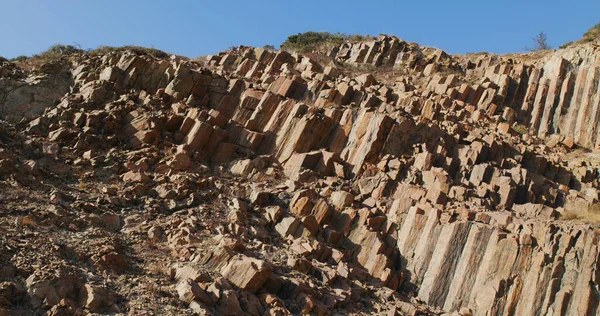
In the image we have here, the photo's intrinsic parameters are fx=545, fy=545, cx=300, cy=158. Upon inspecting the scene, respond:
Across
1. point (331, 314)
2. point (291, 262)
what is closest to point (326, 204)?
point (291, 262)

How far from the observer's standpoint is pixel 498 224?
16.0 meters

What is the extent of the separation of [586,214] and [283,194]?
997 cm

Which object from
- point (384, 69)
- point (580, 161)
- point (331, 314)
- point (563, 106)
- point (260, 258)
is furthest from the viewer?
point (384, 69)

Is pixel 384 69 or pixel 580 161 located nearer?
pixel 580 161

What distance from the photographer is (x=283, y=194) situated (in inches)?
699

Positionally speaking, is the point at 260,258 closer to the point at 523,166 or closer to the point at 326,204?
the point at 326,204

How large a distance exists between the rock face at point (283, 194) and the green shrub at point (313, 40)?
9.62 m

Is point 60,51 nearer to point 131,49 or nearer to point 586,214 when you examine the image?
point 131,49

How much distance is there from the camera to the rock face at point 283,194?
42.6 feet

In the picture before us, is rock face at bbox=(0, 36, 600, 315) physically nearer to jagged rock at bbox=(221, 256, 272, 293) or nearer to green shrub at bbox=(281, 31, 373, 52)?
jagged rock at bbox=(221, 256, 272, 293)

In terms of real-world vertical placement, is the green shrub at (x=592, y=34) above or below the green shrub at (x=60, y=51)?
above

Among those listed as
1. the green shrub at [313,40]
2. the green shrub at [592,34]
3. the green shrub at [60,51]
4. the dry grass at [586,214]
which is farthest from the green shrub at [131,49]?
the green shrub at [592,34]

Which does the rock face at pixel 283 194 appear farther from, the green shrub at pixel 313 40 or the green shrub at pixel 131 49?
the green shrub at pixel 313 40

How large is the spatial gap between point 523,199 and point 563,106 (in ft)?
32.0
